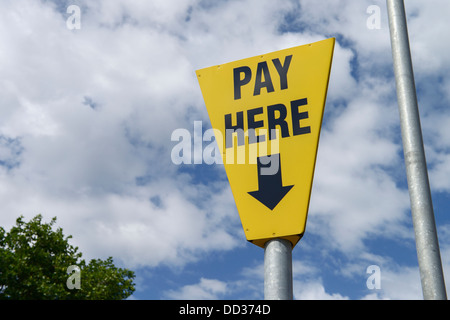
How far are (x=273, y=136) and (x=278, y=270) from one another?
836 mm

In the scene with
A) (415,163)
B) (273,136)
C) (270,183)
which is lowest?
(270,183)

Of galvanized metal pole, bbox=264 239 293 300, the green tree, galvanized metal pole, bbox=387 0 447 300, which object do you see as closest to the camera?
galvanized metal pole, bbox=264 239 293 300

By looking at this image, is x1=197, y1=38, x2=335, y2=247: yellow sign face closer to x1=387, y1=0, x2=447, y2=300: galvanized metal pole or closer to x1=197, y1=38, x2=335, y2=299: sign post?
x1=197, y1=38, x2=335, y2=299: sign post

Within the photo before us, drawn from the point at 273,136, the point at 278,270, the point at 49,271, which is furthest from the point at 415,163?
the point at 49,271

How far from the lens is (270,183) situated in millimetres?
2854

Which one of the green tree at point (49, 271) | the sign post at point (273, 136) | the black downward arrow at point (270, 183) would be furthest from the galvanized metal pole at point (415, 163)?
the green tree at point (49, 271)

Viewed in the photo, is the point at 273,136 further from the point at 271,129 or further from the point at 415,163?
the point at 415,163

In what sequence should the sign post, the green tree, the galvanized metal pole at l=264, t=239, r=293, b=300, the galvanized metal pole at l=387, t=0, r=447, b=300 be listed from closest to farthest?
the galvanized metal pole at l=264, t=239, r=293, b=300 < the sign post < the galvanized metal pole at l=387, t=0, r=447, b=300 < the green tree

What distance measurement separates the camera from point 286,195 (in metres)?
2.79

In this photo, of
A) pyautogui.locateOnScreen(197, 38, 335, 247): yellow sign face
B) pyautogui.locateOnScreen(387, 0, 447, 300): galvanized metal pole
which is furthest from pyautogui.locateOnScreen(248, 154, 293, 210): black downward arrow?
pyautogui.locateOnScreen(387, 0, 447, 300): galvanized metal pole

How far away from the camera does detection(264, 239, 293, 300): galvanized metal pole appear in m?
2.49

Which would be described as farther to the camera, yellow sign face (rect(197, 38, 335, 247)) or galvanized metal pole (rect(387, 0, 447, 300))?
galvanized metal pole (rect(387, 0, 447, 300))

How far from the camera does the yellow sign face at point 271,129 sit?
277cm
